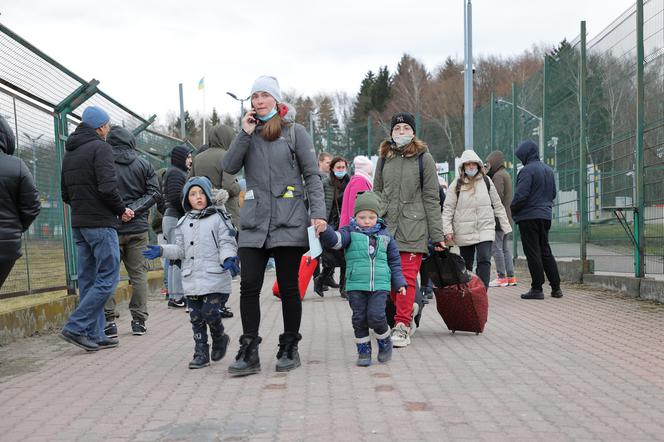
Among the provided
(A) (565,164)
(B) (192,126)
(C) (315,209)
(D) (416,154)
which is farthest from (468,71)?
(B) (192,126)

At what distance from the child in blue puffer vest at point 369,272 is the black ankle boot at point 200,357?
1.04 m

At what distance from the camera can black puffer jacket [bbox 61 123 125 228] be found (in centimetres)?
668

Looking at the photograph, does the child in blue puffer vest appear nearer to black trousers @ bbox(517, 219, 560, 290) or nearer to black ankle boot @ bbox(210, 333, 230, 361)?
black ankle boot @ bbox(210, 333, 230, 361)

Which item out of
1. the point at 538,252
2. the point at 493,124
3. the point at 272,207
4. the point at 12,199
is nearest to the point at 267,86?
the point at 272,207

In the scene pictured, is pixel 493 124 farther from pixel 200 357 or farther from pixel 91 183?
pixel 200 357

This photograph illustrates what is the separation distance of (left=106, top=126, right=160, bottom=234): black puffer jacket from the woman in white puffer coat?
9.51ft

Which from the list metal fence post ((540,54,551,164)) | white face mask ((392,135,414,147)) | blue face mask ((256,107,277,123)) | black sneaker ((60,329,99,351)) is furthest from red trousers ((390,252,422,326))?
metal fence post ((540,54,551,164))

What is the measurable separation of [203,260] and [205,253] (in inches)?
2.0

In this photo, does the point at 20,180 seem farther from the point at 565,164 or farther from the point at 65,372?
the point at 565,164

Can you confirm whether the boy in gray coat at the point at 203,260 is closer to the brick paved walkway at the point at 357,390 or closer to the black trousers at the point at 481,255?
the brick paved walkway at the point at 357,390

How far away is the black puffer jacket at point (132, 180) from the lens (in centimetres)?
762

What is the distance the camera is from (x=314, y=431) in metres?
4.14

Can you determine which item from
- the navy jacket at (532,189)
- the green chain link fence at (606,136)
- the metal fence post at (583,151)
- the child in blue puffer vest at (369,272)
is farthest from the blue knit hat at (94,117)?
the metal fence post at (583,151)

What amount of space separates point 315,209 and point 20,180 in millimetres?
1837
